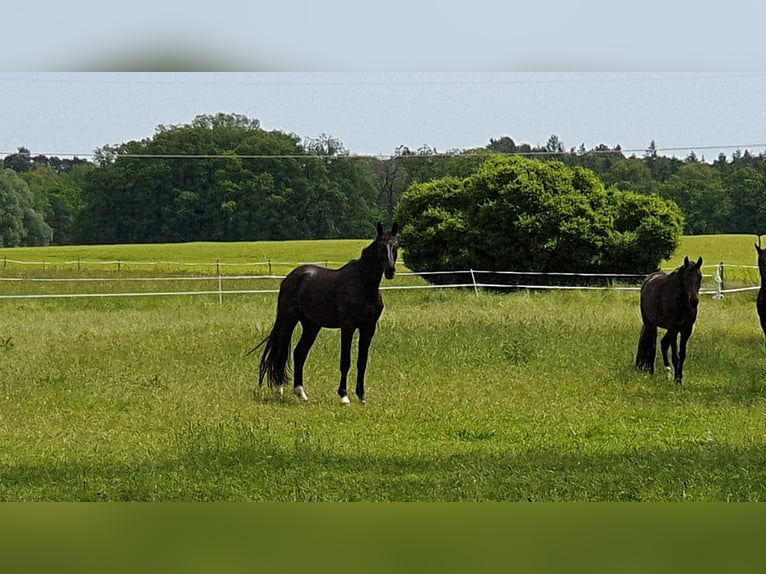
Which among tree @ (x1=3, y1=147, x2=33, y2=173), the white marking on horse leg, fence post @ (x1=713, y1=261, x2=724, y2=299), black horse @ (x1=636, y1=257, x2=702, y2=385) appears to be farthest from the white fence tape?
tree @ (x1=3, y1=147, x2=33, y2=173)

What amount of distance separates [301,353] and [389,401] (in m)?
0.69

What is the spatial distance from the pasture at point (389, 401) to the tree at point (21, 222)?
0.39 ft

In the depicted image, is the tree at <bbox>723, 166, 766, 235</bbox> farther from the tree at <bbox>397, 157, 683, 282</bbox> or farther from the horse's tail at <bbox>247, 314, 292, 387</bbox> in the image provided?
the horse's tail at <bbox>247, 314, 292, 387</bbox>

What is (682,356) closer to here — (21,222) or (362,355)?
(362,355)

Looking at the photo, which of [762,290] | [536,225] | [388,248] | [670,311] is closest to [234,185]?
[388,248]

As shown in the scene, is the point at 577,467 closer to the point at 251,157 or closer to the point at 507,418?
the point at 507,418

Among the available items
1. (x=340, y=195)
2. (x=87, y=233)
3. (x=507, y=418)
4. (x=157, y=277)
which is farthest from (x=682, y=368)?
(x=87, y=233)

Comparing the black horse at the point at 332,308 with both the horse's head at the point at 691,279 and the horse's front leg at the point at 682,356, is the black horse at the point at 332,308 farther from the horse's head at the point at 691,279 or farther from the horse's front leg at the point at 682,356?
the horse's front leg at the point at 682,356

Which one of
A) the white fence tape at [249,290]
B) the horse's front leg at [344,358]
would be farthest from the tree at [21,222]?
the horse's front leg at [344,358]

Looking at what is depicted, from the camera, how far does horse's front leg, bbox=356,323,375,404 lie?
7.29 metres

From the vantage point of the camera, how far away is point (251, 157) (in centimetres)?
763

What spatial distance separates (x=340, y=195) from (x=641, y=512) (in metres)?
3.57

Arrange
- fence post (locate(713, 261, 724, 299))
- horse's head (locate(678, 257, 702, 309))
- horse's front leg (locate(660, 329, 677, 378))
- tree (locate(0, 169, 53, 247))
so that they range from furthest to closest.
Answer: horse's front leg (locate(660, 329, 677, 378)) < fence post (locate(713, 261, 724, 299)) < horse's head (locate(678, 257, 702, 309)) < tree (locate(0, 169, 53, 247))

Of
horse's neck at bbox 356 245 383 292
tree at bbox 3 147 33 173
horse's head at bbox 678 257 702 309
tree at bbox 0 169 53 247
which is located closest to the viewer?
horse's neck at bbox 356 245 383 292
